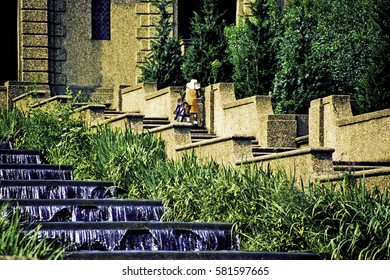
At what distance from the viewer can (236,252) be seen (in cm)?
1805

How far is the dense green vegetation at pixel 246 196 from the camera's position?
18.2 metres

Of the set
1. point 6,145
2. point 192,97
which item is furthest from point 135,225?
point 192,97

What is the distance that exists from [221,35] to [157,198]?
14.0m

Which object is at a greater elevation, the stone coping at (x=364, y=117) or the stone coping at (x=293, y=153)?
the stone coping at (x=364, y=117)

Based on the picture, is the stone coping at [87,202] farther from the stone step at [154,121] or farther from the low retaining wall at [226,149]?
the stone step at [154,121]

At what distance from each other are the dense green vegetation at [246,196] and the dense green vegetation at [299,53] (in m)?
6.11

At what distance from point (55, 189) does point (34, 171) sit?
2.27m

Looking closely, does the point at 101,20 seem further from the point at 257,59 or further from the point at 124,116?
the point at 124,116

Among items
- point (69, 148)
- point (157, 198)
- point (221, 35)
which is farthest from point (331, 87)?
point (157, 198)

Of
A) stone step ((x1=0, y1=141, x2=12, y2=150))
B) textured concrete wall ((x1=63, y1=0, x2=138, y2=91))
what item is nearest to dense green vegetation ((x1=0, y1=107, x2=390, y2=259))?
stone step ((x1=0, y1=141, x2=12, y2=150))

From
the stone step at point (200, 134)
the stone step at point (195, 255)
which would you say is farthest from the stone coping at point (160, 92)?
the stone step at point (195, 255)

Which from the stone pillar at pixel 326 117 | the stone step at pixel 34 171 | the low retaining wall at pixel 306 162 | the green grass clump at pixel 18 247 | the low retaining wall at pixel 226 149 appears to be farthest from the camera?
the stone pillar at pixel 326 117

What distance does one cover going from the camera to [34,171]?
25141 millimetres

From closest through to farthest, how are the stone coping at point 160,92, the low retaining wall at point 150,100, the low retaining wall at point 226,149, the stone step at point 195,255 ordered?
the stone step at point 195,255
the low retaining wall at point 226,149
the stone coping at point 160,92
the low retaining wall at point 150,100
